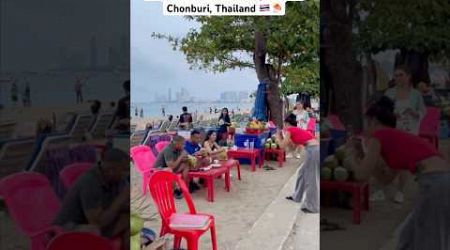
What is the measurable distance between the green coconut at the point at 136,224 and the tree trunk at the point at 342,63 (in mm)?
815

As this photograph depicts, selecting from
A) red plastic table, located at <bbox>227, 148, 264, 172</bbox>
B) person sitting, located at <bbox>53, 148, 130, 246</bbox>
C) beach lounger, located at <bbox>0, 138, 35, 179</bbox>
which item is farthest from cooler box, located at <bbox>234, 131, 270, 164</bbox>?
beach lounger, located at <bbox>0, 138, 35, 179</bbox>

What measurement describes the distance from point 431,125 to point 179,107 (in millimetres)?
920

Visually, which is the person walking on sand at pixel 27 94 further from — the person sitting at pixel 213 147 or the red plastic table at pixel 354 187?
the red plastic table at pixel 354 187

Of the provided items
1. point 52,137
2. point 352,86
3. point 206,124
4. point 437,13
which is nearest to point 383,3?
point 437,13

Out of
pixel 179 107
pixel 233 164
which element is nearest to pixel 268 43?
pixel 179 107

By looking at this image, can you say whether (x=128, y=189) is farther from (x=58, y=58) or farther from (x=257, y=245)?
(x=257, y=245)

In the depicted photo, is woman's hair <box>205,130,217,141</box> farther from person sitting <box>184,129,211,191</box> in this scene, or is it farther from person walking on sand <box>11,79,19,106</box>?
person walking on sand <box>11,79,19,106</box>

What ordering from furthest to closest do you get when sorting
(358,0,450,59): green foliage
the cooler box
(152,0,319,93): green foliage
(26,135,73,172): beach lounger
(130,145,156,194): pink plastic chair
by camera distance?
1. the cooler box
2. (130,145,156,194): pink plastic chair
3. (152,0,319,93): green foliage
4. (26,135,73,172): beach lounger
5. (358,0,450,59): green foliage

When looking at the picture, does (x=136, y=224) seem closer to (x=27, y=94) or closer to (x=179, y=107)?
(x=179, y=107)

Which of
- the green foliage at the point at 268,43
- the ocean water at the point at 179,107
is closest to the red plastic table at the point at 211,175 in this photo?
the ocean water at the point at 179,107

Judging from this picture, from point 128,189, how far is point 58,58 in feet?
1.50

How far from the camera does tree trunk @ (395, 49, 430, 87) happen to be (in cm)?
134

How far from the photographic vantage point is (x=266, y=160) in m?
2.04

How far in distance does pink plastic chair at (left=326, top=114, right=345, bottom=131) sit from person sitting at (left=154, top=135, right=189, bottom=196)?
674 mm
